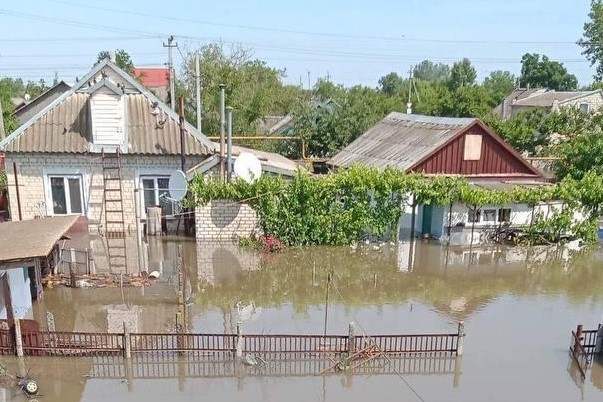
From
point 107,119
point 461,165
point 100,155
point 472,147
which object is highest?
point 107,119

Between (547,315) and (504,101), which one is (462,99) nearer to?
(504,101)

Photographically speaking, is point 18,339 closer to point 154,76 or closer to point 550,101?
point 550,101

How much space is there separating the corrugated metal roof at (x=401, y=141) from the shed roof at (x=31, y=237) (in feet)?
43.3

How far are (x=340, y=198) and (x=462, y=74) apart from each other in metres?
58.7

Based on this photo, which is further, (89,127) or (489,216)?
(489,216)

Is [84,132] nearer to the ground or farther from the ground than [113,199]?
farther from the ground

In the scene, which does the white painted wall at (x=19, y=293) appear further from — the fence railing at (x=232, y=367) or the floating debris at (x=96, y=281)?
the fence railing at (x=232, y=367)

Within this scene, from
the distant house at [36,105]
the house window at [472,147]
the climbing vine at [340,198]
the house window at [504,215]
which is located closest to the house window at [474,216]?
the climbing vine at [340,198]

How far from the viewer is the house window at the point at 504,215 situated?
69.0ft

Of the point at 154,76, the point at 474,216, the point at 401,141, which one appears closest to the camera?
the point at 474,216

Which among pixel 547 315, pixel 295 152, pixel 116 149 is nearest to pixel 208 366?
pixel 547 315

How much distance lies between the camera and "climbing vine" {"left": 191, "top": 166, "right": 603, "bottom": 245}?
19562mm

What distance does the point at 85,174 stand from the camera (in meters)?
20.9

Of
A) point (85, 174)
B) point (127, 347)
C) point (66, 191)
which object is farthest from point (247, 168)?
point (127, 347)
